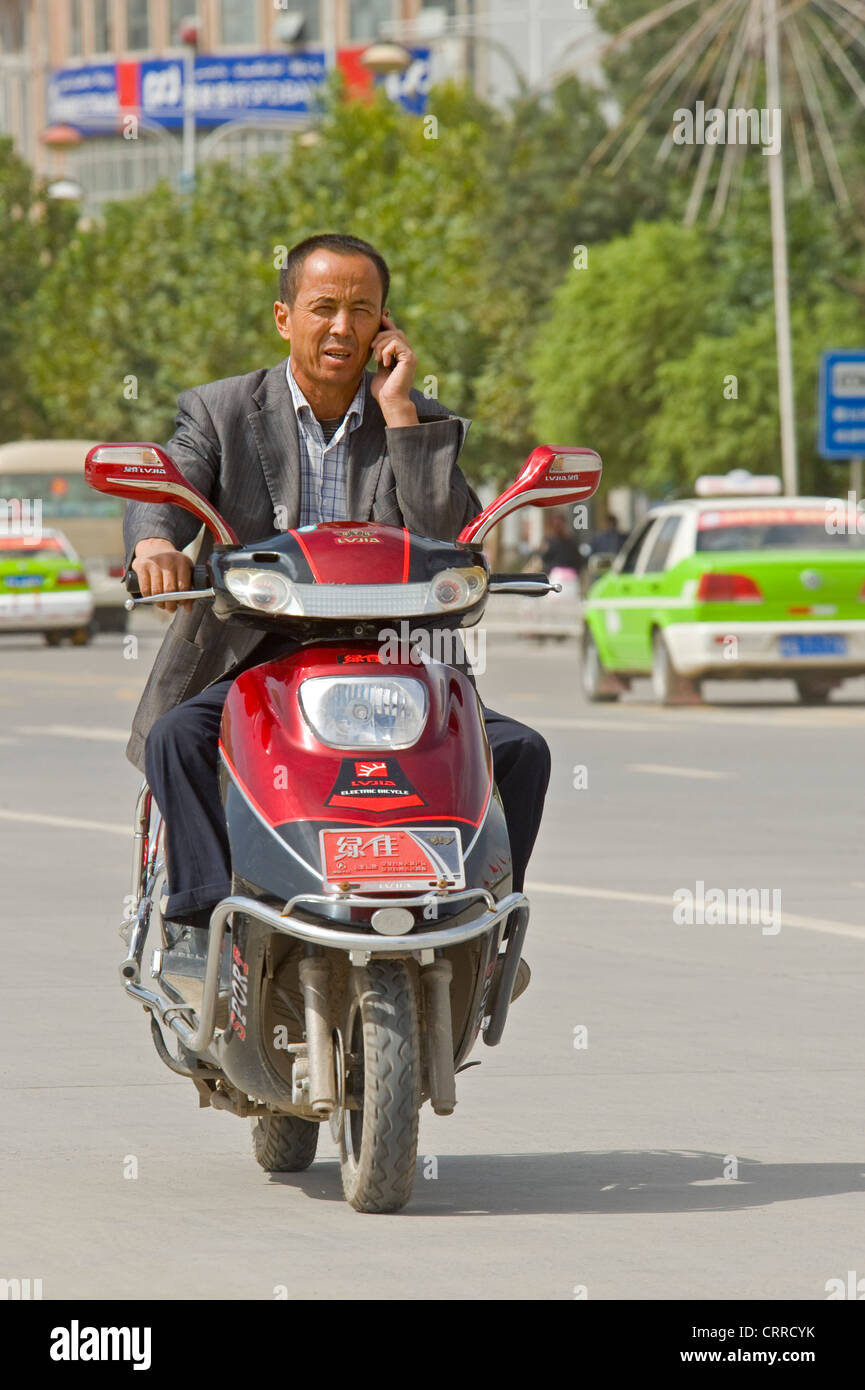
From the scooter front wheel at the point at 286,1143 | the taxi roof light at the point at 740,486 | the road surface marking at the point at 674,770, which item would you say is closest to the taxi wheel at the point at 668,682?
the road surface marking at the point at 674,770

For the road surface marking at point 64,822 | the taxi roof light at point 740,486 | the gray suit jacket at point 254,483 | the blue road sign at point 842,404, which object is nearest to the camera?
the gray suit jacket at point 254,483

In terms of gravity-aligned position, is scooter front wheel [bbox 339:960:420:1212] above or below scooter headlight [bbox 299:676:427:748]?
below

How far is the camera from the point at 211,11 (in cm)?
10031

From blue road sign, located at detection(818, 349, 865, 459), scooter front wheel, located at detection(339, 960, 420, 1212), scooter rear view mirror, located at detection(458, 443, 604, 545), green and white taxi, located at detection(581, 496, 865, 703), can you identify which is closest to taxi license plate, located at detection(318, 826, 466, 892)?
scooter front wheel, located at detection(339, 960, 420, 1212)

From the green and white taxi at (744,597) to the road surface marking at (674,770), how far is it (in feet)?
16.7

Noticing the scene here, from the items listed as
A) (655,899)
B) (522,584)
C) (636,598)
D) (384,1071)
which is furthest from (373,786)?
(636,598)

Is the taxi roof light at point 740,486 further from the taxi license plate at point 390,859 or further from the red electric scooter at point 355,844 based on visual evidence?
the taxi license plate at point 390,859

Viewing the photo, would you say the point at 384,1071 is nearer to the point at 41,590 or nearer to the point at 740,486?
the point at 740,486

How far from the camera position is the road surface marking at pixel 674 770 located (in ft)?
54.4

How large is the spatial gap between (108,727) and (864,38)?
14.4 m

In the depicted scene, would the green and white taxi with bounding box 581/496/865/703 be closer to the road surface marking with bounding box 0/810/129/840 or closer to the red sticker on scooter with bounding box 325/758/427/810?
the road surface marking with bounding box 0/810/129/840

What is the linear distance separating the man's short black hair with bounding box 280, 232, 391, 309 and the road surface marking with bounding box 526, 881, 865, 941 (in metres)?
4.42

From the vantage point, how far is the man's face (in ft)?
19.1

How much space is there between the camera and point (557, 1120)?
6.58 metres
